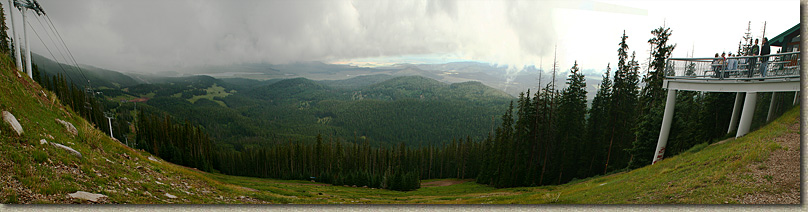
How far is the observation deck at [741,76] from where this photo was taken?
4.56 m

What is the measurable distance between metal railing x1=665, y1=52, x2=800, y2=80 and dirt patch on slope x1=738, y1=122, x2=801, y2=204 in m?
1.22

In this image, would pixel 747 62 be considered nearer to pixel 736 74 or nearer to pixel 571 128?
pixel 736 74

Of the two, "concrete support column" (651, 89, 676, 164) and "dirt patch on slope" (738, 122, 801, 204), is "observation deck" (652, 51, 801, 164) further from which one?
"dirt patch on slope" (738, 122, 801, 204)

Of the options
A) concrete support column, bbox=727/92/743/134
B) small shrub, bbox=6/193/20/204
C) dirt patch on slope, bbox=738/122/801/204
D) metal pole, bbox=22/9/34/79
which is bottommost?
small shrub, bbox=6/193/20/204

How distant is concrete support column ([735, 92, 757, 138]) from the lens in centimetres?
534

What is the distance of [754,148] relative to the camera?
4.34 m

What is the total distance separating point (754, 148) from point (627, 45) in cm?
402

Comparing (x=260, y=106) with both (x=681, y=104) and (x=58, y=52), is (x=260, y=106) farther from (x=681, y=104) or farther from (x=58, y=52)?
(x=681, y=104)

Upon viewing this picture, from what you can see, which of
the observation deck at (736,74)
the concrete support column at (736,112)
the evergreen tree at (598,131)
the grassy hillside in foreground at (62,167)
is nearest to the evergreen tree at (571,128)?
the evergreen tree at (598,131)

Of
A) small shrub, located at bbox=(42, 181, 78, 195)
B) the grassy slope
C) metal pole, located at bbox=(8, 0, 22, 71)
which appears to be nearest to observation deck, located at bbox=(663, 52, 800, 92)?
the grassy slope

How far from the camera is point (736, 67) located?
528 cm

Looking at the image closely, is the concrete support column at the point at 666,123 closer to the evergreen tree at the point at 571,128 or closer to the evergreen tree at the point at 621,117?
the evergreen tree at the point at 621,117

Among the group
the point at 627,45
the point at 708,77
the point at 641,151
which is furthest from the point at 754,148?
the point at 641,151

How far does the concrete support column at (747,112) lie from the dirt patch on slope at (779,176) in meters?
1.55
